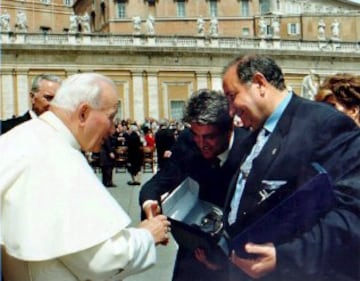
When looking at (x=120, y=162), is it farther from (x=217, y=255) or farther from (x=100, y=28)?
(x=100, y=28)

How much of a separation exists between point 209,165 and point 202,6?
187ft

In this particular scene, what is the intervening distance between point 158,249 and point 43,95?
2737 mm

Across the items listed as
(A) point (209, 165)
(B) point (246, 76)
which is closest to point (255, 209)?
(B) point (246, 76)

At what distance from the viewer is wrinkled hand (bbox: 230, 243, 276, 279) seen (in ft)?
9.11

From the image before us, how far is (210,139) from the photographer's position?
12.8 ft

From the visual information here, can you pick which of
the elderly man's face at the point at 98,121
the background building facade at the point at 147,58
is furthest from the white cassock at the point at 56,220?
the background building facade at the point at 147,58

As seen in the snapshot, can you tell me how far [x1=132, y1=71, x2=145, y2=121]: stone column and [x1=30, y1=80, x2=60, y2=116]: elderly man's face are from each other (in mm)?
37128

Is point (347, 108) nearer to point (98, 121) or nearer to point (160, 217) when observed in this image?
point (160, 217)

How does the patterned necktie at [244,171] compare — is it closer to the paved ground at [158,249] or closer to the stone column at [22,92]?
the paved ground at [158,249]

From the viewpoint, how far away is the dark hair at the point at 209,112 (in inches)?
151

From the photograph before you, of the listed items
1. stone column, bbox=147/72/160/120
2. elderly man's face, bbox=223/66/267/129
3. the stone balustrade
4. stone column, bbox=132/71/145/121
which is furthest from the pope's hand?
stone column, bbox=147/72/160/120

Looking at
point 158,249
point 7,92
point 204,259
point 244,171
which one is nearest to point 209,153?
point 204,259

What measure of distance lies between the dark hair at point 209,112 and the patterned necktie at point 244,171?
649 mm

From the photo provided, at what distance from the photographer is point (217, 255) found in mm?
3314
